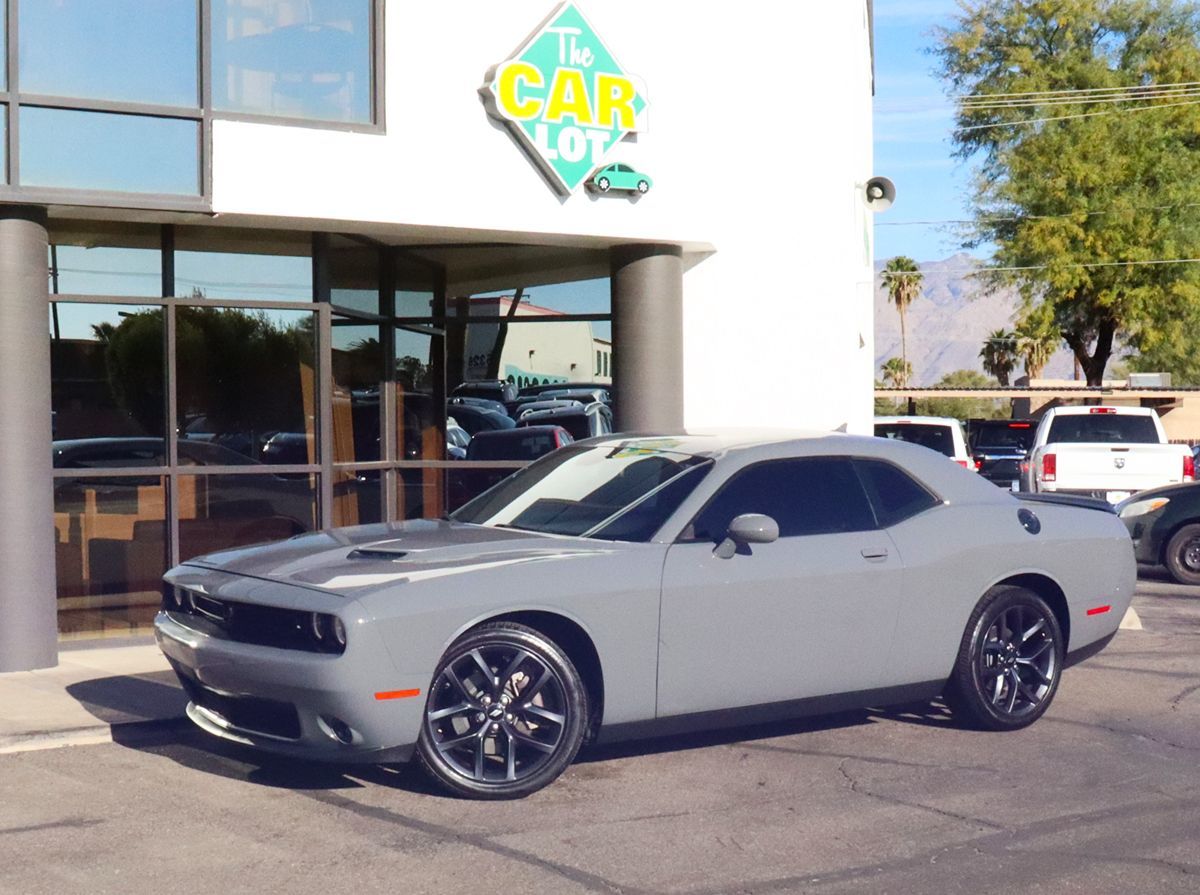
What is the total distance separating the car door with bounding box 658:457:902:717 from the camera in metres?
6.96

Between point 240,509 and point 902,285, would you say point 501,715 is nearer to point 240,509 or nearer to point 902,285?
point 240,509

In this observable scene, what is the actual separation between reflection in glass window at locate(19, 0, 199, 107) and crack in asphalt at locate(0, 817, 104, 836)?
5672 millimetres

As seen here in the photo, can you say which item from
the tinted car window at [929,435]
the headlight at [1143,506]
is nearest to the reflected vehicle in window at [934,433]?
the tinted car window at [929,435]

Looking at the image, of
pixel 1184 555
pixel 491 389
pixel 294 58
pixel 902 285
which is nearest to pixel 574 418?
pixel 491 389

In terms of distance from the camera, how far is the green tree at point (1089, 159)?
42.1 m

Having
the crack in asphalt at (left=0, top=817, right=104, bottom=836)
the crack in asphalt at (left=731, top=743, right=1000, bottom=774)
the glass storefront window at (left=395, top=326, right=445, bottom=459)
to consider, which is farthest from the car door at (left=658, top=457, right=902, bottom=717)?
the glass storefront window at (left=395, top=326, right=445, bottom=459)

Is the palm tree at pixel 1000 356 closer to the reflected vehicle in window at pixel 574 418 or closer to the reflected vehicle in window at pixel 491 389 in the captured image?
the reflected vehicle in window at pixel 574 418

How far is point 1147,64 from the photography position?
44.1m

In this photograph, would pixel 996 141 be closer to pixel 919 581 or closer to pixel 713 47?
pixel 713 47

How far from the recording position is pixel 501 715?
645cm

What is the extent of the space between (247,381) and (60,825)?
603cm

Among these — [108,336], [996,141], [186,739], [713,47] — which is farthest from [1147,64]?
[186,739]

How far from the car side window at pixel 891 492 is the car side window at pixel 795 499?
0.21ft

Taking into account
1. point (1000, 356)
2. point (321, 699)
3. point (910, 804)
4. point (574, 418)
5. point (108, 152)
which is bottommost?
point (910, 804)
